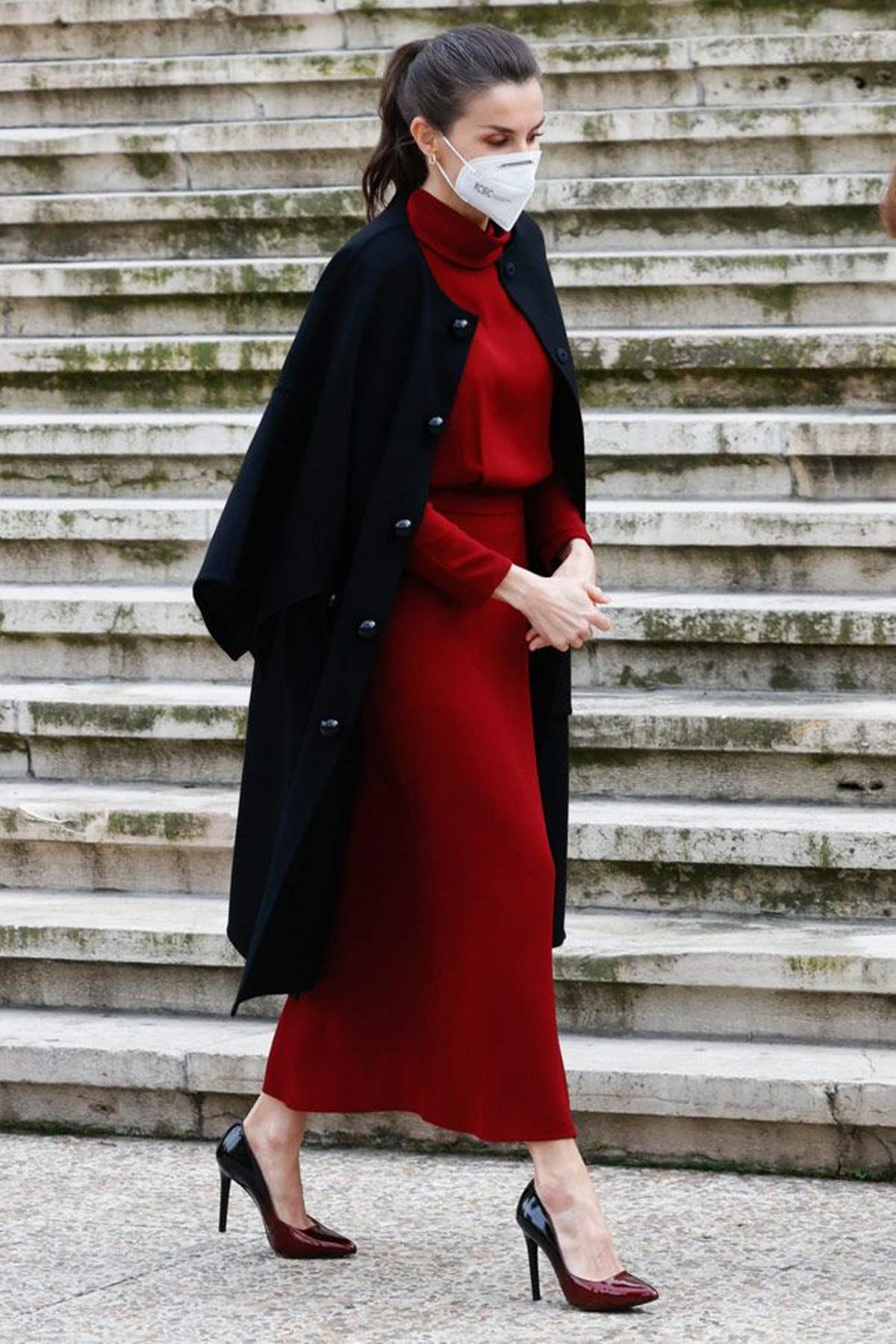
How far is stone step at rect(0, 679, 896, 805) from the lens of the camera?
4.84 m

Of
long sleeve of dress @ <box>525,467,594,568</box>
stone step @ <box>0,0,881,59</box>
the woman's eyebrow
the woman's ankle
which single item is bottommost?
the woman's ankle

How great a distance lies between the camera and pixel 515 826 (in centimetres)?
334

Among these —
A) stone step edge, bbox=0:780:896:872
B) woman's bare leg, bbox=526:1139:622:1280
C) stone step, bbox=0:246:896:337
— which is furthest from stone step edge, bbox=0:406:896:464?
woman's bare leg, bbox=526:1139:622:1280

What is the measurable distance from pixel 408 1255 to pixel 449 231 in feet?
5.41

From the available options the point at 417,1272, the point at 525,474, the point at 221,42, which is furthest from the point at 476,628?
the point at 221,42

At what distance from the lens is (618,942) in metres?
4.41

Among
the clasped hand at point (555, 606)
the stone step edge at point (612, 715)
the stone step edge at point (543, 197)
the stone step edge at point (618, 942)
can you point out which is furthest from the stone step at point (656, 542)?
the clasped hand at point (555, 606)

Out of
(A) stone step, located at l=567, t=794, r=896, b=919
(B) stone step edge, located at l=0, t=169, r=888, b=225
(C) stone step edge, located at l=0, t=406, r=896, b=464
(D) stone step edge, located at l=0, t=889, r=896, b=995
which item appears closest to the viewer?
(D) stone step edge, located at l=0, t=889, r=896, b=995

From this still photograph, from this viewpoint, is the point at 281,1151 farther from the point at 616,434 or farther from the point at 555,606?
the point at 616,434

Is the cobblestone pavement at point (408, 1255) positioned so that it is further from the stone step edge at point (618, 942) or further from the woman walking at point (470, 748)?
the stone step edge at point (618, 942)

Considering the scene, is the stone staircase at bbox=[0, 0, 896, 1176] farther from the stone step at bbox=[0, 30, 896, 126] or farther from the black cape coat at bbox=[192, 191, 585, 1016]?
the black cape coat at bbox=[192, 191, 585, 1016]

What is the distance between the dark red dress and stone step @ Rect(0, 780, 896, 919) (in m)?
1.24

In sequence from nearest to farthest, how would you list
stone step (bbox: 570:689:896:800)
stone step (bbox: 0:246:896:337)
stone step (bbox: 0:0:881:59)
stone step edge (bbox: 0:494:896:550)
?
stone step (bbox: 570:689:896:800)
stone step edge (bbox: 0:494:896:550)
stone step (bbox: 0:246:896:337)
stone step (bbox: 0:0:881:59)

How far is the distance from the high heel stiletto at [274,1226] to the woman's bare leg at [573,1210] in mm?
433
